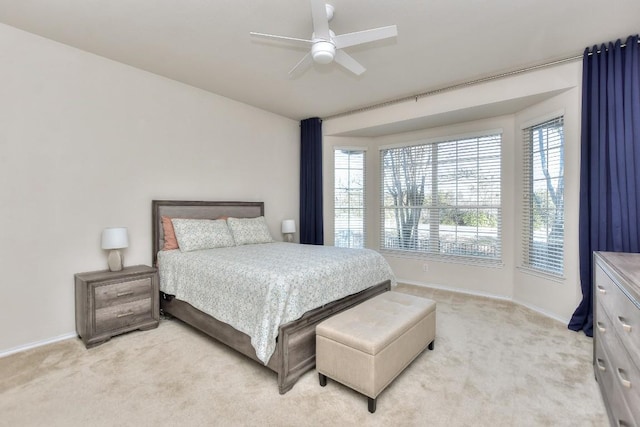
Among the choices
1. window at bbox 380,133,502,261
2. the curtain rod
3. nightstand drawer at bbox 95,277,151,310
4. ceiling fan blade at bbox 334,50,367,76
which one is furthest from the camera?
window at bbox 380,133,502,261

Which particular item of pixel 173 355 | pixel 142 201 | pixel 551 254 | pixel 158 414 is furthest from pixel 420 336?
pixel 142 201

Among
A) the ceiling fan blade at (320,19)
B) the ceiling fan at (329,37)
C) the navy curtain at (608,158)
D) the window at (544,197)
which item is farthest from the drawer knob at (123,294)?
the window at (544,197)

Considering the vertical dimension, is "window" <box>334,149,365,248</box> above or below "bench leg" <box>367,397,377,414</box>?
above

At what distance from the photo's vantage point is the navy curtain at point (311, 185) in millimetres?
5137

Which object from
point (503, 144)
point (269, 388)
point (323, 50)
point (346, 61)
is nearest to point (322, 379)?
point (269, 388)

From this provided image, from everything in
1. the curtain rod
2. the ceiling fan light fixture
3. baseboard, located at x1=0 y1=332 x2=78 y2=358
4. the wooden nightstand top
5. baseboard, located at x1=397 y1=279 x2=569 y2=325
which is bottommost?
baseboard, located at x1=397 y1=279 x2=569 y2=325

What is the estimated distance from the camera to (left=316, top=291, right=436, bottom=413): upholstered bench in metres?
1.89

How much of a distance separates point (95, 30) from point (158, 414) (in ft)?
→ 10.2

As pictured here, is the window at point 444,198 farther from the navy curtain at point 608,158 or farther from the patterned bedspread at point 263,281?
the patterned bedspread at point 263,281

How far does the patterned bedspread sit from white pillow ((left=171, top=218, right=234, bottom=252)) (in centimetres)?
14

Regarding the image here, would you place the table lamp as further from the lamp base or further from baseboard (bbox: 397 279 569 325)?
baseboard (bbox: 397 279 569 325)

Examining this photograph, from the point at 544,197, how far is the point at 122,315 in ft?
15.6

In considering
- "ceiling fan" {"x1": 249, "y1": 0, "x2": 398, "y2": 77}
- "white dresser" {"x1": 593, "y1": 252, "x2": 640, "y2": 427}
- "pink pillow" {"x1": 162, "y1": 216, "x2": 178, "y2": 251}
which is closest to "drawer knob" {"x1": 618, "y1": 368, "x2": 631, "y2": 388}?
"white dresser" {"x1": 593, "y1": 252, "x2": 640, "y2": 427}

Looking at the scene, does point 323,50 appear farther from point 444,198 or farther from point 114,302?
point 444,198
